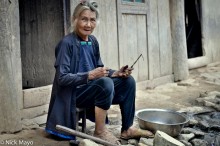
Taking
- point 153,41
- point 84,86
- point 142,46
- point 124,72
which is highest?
point 153,41

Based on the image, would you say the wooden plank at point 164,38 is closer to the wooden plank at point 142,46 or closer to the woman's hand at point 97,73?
the wooden plank at point 142,46

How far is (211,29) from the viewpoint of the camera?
29.5 ft

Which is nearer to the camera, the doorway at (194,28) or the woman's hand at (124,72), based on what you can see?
the woman's hand at (124,72)

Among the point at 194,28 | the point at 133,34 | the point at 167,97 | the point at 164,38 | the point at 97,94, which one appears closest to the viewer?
the point at 97,94

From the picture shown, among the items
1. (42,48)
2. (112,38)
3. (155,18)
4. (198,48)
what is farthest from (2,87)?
(198,48)

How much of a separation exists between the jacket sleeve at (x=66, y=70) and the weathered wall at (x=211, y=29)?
21.2ft

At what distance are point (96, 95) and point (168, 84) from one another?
4068 millimetres

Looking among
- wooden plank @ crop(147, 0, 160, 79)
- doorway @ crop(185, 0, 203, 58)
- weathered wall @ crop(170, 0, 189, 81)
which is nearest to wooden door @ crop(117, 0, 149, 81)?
wooden plank @ crop(147, 0, 160, 79)

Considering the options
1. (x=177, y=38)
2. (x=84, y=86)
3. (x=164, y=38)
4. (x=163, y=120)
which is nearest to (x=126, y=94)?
(x=84, y=86)

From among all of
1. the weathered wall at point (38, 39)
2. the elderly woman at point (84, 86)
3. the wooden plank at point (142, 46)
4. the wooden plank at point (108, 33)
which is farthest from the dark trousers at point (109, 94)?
the wooden plank at point (142, 46)

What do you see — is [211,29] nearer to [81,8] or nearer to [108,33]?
[108,33]

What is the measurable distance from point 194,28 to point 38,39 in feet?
18.6

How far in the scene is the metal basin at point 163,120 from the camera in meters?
3.22

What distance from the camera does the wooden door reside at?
225 inches
